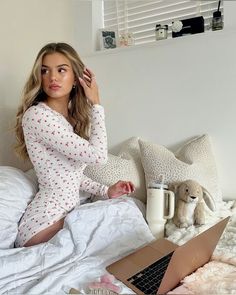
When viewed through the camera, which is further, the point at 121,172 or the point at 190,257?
the point at 121,172

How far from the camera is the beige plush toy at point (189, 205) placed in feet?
3.61

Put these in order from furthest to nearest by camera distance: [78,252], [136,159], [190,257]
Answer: [136,159]
[78,252]
[190,257]

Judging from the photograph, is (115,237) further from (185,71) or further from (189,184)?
(185,71)

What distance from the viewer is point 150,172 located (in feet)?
4.17

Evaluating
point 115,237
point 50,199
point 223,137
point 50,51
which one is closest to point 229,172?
point 223,137

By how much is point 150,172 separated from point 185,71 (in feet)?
1.44

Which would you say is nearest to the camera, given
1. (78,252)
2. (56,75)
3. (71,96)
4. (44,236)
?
(78,252)

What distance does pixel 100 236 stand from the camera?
929 mm

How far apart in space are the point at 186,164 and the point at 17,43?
0.88 metres

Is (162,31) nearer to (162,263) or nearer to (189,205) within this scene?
(189,205)

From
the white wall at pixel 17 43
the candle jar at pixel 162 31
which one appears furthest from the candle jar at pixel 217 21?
the white wall at pixel 17 43

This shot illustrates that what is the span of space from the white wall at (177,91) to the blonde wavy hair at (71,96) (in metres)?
0.35

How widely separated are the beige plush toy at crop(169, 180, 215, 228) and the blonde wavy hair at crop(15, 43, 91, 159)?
15.7 inches

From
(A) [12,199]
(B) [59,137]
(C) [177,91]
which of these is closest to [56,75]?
(B) [59,137]
